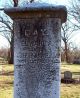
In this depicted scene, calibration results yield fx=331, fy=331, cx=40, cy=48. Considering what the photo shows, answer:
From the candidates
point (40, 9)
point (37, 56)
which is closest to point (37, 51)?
point (37, 56)

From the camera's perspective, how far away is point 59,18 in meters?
4.20

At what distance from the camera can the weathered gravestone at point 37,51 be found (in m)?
4.12

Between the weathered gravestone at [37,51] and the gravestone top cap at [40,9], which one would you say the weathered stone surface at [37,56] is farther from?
the gravestone top cap at [40,9]

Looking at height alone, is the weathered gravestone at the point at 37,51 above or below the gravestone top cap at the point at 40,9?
below

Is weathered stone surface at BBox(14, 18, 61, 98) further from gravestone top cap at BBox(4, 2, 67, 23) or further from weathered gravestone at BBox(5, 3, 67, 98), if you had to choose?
gravestone top cap at BBox(4, 2, 67, 23)

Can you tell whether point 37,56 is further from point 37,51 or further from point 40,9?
point 40,9

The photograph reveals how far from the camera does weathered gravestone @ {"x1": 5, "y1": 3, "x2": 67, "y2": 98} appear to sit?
4.12 meters

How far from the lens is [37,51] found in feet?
13.6

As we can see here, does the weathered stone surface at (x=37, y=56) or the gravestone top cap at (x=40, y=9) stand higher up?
the gravestone top cap at (x=40, y=9)

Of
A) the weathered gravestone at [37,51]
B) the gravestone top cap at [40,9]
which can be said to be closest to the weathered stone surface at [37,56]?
the weathered gravestone at [37,51]

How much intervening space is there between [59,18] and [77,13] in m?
33.2

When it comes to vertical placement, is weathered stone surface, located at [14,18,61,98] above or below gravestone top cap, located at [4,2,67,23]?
below

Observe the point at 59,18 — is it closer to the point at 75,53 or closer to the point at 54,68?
the point at 54,68

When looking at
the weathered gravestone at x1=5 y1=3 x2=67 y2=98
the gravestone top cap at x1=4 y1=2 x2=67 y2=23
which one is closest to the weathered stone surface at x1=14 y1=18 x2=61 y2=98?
the weathered gravestone at x1=5 y1=3 x2=67 y2=98
